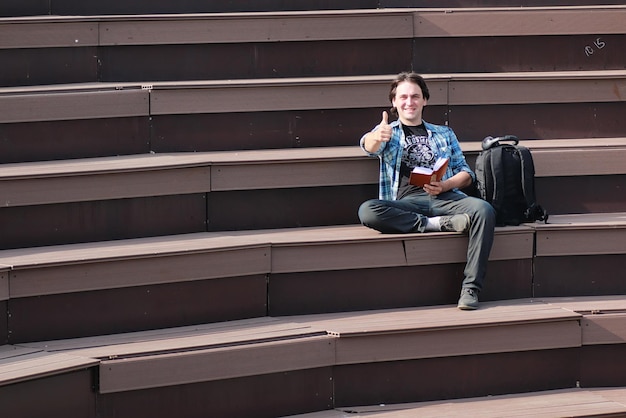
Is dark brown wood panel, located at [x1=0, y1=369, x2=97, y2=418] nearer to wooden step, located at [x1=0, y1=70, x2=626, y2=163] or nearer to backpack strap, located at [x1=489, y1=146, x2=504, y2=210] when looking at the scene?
wooden step, located at [x1=0, y1=70, x2=626, y2=163]

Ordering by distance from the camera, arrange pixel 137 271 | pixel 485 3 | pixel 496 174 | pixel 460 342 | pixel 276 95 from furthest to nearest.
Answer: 1. pixel 485 3
2. pixel 276 95
3. pixel 496 174
4. pixel 460 342
5. pixel 137 271

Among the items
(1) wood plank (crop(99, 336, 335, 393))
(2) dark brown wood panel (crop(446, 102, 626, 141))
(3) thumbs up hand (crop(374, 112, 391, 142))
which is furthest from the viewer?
(2) dark brown wood panel (crop(446, 102, 626, 141))

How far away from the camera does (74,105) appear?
16.3 feet

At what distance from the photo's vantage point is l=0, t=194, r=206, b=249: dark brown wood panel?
15.1 ft

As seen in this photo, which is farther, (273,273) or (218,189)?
(218,189)

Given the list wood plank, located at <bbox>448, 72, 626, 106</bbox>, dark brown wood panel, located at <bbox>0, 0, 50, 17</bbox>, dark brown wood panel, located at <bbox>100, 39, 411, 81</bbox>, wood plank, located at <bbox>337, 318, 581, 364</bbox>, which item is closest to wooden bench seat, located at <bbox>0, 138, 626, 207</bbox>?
wood plank, located at <bbox>448, 72, 626, 106</bbox>

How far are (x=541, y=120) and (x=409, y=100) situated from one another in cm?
87

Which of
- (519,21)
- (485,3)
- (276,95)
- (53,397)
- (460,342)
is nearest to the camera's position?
(53,397)

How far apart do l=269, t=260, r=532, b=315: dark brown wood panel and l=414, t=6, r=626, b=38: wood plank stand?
133cm

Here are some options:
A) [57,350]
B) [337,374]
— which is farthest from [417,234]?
[57,350]

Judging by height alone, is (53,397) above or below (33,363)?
below

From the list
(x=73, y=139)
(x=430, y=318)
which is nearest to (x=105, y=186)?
(x=73, y=139)

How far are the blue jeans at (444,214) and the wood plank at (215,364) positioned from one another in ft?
2.12

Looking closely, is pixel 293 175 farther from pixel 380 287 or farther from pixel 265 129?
pixel 380 287
